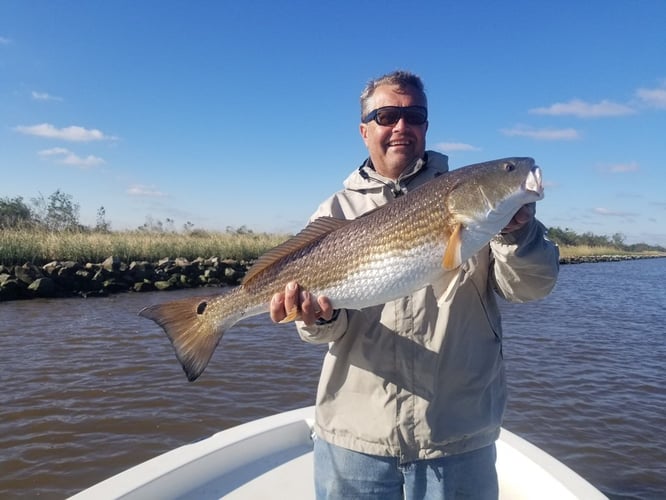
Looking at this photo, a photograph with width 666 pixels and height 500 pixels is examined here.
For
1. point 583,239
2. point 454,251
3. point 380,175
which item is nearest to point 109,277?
point 380,175

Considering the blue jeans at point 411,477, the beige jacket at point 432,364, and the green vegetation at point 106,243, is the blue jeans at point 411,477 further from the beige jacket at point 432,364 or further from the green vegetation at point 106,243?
the green vegetation at point 106,243

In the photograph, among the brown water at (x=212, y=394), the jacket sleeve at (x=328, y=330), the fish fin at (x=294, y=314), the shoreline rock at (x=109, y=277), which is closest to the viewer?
the jacket sleeve at (x=328, y=330)

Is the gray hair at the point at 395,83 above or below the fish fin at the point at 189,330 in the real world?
above

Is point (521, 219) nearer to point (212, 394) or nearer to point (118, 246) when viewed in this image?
point (212, 394)

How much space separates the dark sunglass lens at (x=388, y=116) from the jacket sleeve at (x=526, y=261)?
92cm

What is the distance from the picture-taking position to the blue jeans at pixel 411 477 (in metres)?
2.47

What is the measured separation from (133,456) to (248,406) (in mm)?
2362

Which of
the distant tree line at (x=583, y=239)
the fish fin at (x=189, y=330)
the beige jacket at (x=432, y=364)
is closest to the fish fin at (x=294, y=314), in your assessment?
the beige jacket at (x=432, y=364)

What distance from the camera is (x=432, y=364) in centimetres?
252

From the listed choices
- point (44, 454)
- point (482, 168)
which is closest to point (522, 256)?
point (482, 168)

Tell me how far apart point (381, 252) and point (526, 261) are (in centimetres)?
81

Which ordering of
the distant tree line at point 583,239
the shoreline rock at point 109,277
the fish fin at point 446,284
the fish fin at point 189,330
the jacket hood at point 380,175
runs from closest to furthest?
the fish fin at point 446,284
the jacket hood at point 380,175
the fish fin at point 189,330
the shoreline rock at point 109,277
the distant tree line at point 583,239

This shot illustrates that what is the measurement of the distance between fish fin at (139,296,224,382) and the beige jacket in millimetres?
889

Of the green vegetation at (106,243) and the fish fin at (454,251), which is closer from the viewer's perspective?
the fish fin at (454,251)
